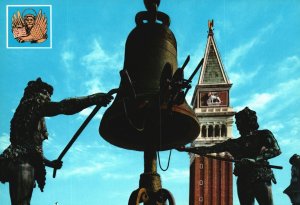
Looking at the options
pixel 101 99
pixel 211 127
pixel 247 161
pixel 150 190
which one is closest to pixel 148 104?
pixel 101 99

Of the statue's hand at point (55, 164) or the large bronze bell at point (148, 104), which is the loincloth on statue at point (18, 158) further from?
the large bronze bell at point (148, 104)

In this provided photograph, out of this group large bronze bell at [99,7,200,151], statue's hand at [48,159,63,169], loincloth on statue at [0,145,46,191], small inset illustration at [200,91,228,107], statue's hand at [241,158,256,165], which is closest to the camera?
loincloth on statue at [0,145,46,191]

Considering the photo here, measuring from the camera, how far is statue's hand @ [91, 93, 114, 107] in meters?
4.88

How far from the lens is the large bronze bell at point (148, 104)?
17.2ft

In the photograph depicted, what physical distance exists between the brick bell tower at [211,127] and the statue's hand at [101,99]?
83.7m

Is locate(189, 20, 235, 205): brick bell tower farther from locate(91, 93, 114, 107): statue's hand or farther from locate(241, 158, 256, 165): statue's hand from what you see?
locate(91, 93, 114, 107): statue's hand

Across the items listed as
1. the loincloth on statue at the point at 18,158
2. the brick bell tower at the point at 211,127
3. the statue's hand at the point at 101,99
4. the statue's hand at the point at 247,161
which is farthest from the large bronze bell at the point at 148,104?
the brick bell tower at the point at 211,127

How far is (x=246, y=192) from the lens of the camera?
5.70m

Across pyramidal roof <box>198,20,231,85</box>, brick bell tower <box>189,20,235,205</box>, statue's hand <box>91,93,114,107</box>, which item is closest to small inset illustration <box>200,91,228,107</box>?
brick bell tower <box>189,20,235,205</box>

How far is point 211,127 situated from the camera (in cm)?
9375

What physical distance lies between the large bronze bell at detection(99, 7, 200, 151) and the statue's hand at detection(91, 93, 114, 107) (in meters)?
0.19

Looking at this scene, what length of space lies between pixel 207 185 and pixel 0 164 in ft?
281

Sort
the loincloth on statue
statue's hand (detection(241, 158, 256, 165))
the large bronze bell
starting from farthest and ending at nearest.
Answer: statue's hand (detection(241, 158, 256, 165)) < the large bronze bell < the loincloth on statue

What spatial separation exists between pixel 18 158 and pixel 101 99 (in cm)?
93
